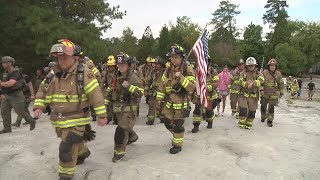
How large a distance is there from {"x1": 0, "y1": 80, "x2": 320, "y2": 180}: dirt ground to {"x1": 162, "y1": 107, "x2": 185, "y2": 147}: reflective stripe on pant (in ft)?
1.03

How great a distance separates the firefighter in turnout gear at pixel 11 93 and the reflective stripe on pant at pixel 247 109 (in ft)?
18.5

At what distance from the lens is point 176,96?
7.86 metres

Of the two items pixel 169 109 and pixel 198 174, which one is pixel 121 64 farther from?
pixel 198 174

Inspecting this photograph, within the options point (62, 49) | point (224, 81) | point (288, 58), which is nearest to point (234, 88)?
point (224, 81)

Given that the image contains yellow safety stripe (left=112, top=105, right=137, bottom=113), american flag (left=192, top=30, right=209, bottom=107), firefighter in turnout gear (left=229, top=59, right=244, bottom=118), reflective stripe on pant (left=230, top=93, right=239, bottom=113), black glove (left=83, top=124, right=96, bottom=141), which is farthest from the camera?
reflective stripe on pant (left=230, top=93, right=239, bottom=113)

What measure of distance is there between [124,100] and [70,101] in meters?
1.69

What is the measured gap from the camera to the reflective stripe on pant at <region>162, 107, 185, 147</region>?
7848mm

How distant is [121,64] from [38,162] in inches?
93.9

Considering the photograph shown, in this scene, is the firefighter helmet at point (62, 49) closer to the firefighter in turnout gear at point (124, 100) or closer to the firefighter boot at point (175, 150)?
the firefighter in turnout gear at point (124, 100)

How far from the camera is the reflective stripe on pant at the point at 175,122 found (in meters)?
7.85

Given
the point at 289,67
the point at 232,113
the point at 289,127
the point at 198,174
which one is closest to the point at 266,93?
the point at 289,127

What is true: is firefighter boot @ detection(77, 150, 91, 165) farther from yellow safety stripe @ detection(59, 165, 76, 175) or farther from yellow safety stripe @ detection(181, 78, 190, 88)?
yellow safety stripe @ detection(181, 78, 190, 88)

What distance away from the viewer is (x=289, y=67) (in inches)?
2258

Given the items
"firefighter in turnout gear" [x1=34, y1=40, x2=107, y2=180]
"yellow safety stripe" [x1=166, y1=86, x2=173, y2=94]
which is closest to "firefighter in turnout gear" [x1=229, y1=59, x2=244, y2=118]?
"yellow safety stripe" [x1=166, y1=86, x2=173, y2=94]
